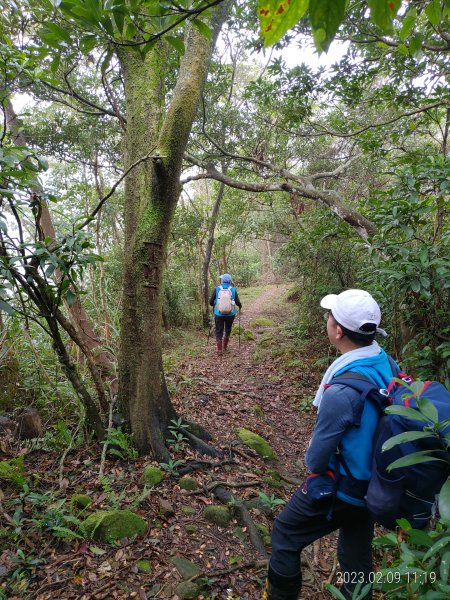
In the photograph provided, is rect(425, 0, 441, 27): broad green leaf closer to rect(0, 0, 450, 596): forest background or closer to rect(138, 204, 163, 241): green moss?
rect(0, 0, 450, 596): forest background

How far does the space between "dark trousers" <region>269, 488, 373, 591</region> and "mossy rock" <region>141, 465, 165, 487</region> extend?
144cm

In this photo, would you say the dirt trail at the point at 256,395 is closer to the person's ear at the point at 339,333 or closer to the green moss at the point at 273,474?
the green moss at the point at 273,474

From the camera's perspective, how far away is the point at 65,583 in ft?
7.51

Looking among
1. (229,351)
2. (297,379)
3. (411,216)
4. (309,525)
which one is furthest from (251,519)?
(229,351)

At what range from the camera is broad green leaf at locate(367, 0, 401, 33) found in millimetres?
873

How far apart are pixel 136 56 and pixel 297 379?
228 inches

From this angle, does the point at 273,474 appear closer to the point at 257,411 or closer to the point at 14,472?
the point at 257,411

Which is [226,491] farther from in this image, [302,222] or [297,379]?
[302,222]

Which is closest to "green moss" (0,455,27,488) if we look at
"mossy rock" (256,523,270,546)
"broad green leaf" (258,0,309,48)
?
"mossy rock" (256,523,270,546)

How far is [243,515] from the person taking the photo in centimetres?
321

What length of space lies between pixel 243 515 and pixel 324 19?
→ 3535mm

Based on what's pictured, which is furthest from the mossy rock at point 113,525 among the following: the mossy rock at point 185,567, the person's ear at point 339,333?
the person's ear at point 339,333

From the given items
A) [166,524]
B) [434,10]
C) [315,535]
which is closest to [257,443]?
[166,524]

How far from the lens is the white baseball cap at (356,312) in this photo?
202cm
